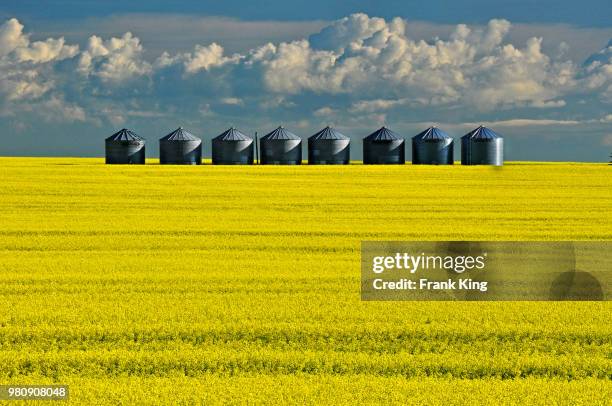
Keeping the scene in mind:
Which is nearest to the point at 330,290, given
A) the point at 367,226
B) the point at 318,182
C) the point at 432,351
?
the point at 432,351

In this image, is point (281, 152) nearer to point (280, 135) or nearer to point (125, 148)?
point (280, 135)

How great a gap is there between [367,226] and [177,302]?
49.0 feet

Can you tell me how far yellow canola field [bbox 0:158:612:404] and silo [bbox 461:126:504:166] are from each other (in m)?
51.6

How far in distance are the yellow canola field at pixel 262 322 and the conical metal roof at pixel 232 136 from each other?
48556 mm

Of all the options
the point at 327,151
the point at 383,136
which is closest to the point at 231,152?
the point at 327,151

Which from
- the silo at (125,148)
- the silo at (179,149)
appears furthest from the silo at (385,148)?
the silo at (125,148)

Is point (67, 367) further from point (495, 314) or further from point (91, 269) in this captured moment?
point (91, 269)

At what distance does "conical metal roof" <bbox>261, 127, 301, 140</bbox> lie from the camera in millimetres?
79000

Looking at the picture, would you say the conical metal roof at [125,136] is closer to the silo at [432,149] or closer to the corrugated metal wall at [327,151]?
the corrugated metal wall at [327,151]

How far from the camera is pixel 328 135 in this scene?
8069cm

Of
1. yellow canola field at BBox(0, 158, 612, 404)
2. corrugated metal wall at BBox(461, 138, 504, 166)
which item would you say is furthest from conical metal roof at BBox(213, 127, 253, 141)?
yellow canola field at BBox(0, 158, 612, 404)

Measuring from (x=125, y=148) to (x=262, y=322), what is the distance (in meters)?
69.9

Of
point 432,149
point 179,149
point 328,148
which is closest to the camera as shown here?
point 179,149

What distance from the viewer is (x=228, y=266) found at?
18766mm
